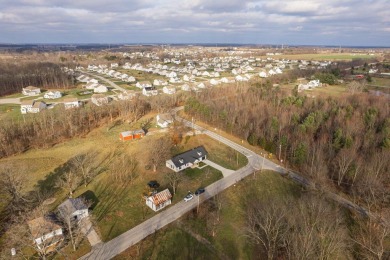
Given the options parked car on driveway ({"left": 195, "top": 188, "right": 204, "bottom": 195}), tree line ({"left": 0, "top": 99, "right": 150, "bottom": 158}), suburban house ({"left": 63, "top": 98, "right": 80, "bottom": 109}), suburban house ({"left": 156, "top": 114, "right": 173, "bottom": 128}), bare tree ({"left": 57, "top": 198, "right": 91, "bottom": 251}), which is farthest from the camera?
suburban house ({"left": 63, "top": 98, "right": 80, "bottom": 109})

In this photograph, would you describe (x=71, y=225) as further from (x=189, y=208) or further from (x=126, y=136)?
(x=126, y=136)

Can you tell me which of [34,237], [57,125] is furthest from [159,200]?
[57,125]

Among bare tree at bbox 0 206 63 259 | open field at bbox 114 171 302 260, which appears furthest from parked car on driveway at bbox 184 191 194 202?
bare tree at bbox 0 206 63 259

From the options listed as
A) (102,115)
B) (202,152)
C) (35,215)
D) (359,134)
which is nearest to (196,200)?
(202,152)

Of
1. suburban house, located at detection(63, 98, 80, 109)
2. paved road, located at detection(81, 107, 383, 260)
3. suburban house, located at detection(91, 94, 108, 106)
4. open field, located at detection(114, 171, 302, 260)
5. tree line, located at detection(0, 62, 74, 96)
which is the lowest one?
open field, located at detection(114, 171, 302, 260)

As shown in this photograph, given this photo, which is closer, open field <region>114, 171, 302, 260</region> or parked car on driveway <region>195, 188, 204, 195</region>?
open field <region>114, 171, 302, 260</region>

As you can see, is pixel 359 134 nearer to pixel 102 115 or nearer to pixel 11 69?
pixel 102 115

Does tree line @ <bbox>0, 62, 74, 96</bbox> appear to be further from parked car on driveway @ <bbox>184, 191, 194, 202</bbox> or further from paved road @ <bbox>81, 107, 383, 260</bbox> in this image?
parked car on driveway @ <bbox>184, 191, 194, 202</bbox>
